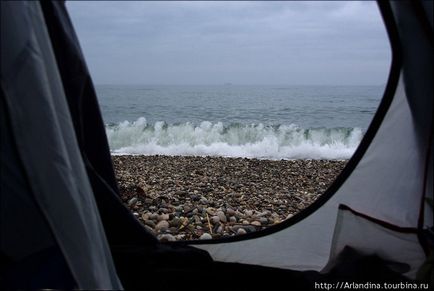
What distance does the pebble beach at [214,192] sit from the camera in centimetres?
427

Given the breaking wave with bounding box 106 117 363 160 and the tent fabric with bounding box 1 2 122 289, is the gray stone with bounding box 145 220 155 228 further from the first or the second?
the breaking wave with bounding box 106 117 363 160

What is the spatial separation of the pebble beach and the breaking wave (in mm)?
2985

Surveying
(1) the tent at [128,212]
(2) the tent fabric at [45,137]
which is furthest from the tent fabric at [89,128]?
(2) the tent fabric at [45,137]

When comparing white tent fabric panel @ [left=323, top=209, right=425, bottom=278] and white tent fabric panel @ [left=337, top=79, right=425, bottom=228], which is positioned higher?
white tent fabric panel @ [left=337, top=79, right=425, bottom=228]

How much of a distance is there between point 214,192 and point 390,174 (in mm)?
4157

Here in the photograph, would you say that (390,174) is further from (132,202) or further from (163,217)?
(132,202)

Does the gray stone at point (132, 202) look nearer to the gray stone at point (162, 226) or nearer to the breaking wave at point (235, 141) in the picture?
the gray stone at point (162, 226)

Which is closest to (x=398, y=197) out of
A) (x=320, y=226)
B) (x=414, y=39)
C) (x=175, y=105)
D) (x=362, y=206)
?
(x=362, y=206)

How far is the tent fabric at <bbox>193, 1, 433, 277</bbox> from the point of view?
189 centimetres

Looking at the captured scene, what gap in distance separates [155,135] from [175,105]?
13581mm

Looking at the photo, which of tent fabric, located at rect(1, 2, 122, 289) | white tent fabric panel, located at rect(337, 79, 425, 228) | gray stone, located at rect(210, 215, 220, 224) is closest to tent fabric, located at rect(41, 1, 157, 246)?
tent fabric, located at rect(1, 2, 122, 289)

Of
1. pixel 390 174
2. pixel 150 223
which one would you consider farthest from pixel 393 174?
pixel 150 223

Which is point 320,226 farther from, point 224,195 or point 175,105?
point 175,105

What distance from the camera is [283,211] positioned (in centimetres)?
533
